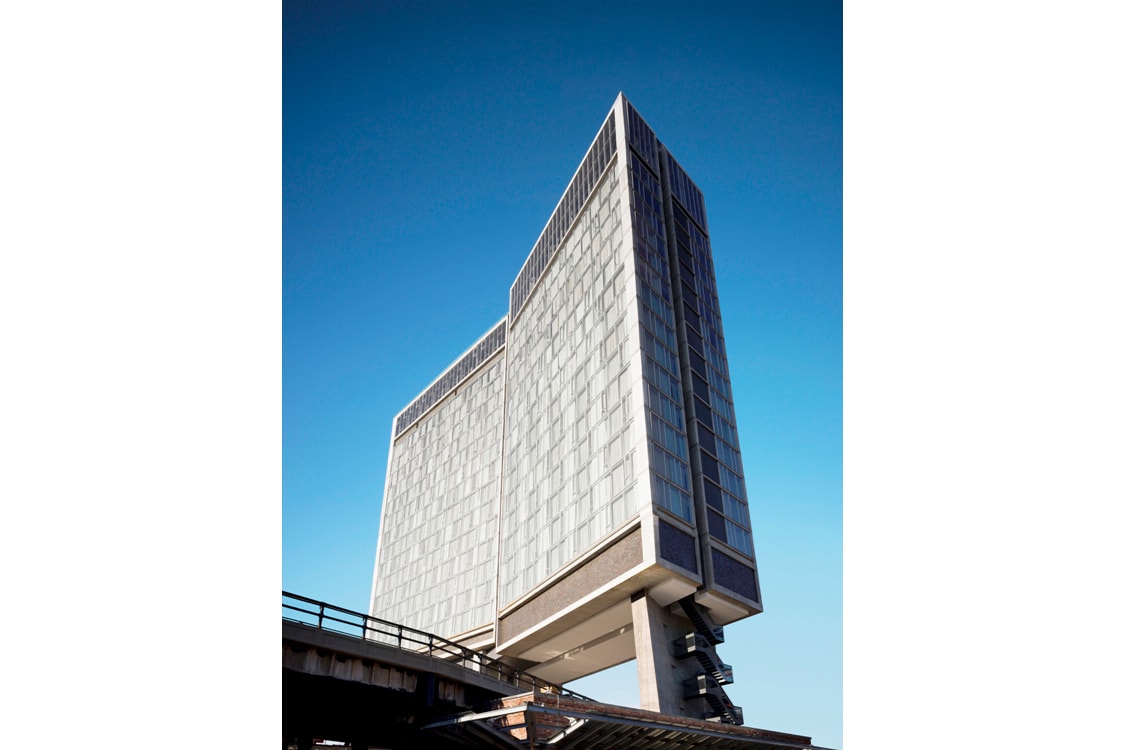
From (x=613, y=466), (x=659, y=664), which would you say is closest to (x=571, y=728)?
(x=659, y=664)

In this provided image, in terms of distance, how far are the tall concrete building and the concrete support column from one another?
117 mm

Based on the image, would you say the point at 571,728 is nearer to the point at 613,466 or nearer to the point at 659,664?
the point at 659,664

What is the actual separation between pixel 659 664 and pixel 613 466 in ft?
38.3

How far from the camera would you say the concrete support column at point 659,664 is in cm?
4088

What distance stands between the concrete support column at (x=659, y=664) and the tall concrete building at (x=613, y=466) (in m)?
0.12

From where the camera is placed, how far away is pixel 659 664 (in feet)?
138

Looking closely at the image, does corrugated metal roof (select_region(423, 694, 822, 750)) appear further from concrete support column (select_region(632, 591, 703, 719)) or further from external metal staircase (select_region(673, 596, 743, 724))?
external metal staircase (select_region(673, 596, 743, 724))

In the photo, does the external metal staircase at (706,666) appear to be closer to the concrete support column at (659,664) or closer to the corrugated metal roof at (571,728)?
the concrete support column at (659,664)

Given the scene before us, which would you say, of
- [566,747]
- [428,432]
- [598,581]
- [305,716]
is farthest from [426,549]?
[566,747]

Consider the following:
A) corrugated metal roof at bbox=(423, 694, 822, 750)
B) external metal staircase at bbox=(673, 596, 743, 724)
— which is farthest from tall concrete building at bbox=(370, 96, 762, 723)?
corrugated metal roof at bbox=(423, 694, 822, 750)

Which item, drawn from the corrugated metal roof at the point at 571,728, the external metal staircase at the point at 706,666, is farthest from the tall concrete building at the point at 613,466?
the corrugated metal roof at the point at 571,728

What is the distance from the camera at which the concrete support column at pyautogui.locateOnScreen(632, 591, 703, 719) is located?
134 ft
